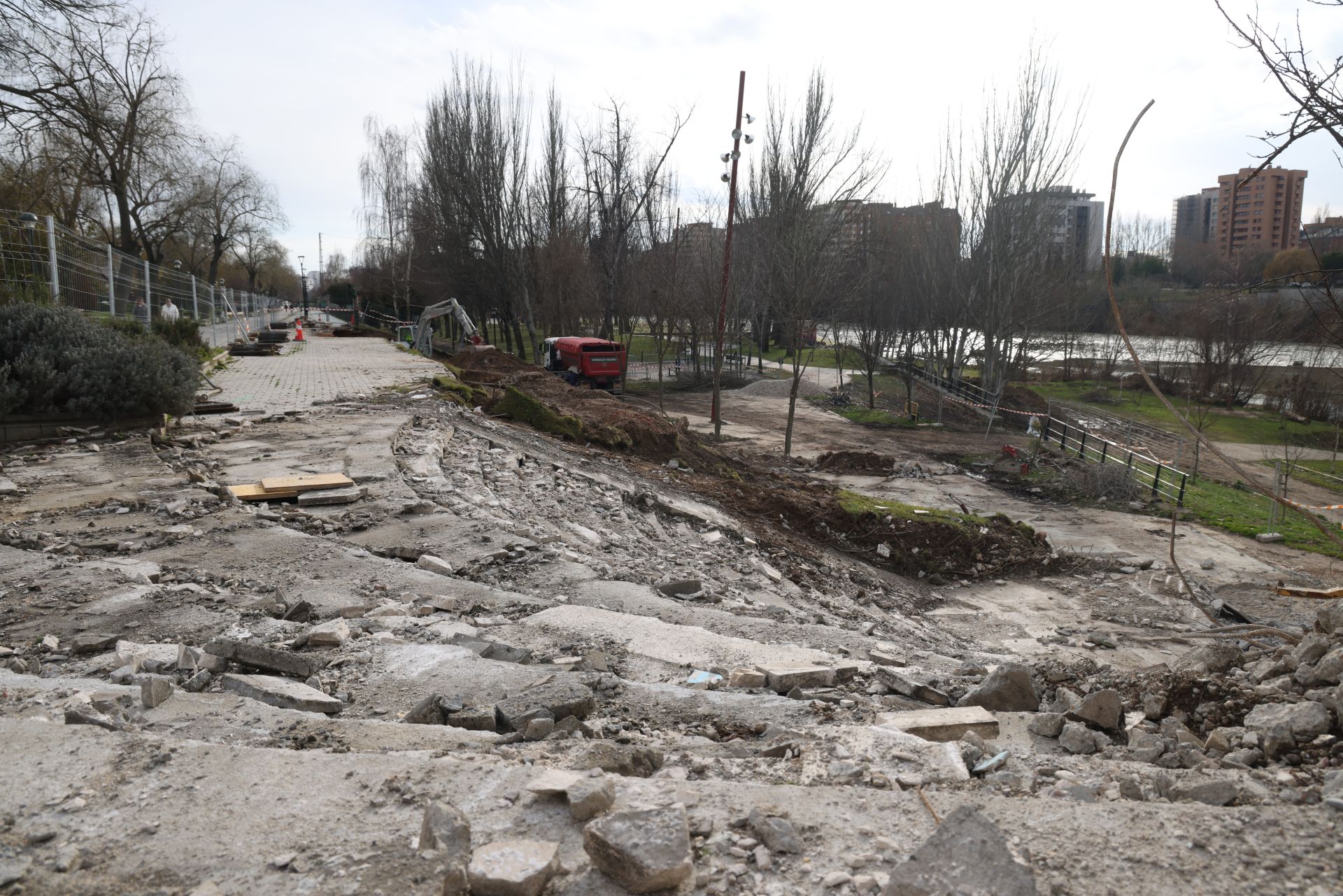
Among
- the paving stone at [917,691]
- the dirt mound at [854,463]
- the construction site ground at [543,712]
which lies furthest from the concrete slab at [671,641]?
the dirt mound at [854,463]

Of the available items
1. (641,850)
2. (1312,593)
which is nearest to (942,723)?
(641,850)

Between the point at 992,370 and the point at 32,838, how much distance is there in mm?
28078

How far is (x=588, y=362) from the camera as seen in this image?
25734mm

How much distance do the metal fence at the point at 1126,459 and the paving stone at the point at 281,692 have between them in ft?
43.1

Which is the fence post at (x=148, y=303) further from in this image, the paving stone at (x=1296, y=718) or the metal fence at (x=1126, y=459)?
the metal fence at (x=1126, y=459)

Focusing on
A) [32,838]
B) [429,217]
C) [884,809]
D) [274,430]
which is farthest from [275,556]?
[429,217]

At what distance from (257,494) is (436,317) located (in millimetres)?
21501

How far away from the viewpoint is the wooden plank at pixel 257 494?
686cm

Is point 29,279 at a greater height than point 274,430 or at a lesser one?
greater

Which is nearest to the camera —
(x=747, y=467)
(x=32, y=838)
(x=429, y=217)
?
(x=32, y=838)

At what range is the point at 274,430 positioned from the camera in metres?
10.0

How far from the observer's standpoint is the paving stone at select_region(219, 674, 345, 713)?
329cm

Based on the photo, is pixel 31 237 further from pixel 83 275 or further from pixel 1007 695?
pixel 1007 695

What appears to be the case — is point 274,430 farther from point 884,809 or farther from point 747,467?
point 884,809
